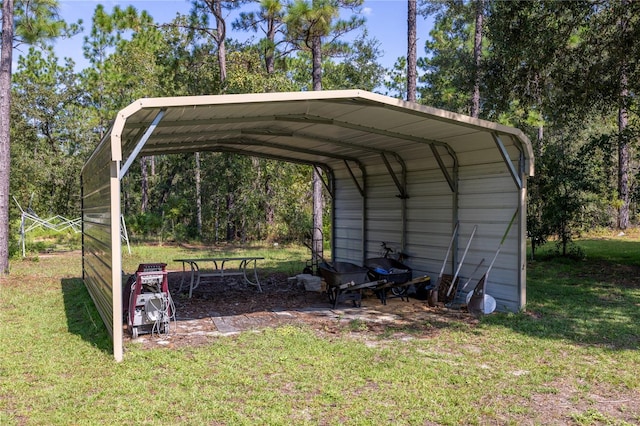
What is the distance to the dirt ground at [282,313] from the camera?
18.9 ft

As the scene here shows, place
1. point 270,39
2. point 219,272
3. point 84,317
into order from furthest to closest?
1. point 270,39
2. point 219,272
3. point 84,317

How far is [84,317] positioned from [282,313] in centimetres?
255

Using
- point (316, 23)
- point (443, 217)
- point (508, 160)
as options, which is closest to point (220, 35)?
point (316, 23)

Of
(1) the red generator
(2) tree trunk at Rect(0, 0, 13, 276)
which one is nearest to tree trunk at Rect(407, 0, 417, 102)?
(1) the red generator

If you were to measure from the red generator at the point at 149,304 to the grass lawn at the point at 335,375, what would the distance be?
1.27 ft

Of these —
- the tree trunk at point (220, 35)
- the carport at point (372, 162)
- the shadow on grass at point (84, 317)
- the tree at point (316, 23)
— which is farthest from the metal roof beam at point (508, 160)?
the tree trunk at point (220, 35)

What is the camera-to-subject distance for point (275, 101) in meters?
5.24

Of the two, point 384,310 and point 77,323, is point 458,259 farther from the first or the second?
point 77,323

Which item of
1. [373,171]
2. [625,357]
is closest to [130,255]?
[373,171]

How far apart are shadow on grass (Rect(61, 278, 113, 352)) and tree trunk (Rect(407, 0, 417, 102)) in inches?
275

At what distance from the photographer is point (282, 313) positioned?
22.3 ft

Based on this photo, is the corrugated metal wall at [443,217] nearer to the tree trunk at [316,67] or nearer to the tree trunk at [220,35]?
the tree trunk at [316,67]

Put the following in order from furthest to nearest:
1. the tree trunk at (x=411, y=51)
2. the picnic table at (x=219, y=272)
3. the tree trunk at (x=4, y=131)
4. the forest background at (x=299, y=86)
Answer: the tree trunk at (x=411, y=51) → the tree trunk at (x=4, y=131) → the forest background at (x=299, y=86) → the picnic table at (x=219, y=272)

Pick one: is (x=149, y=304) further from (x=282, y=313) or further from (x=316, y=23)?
(x=316, y=23)
